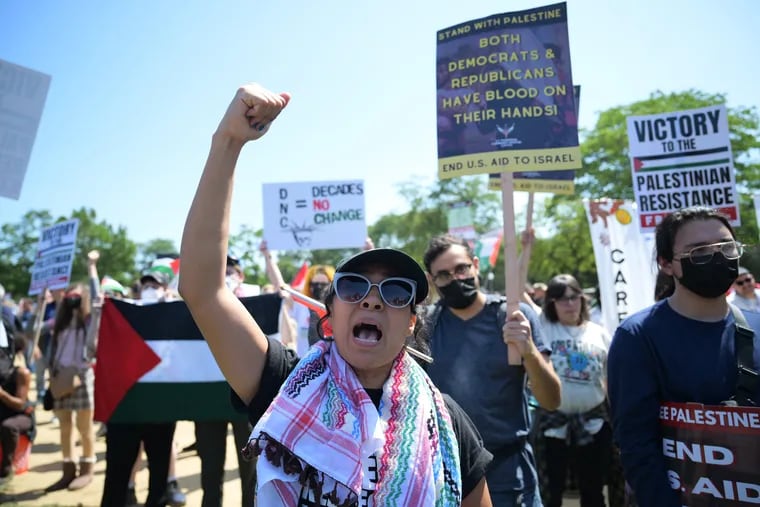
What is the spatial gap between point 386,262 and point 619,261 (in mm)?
4961

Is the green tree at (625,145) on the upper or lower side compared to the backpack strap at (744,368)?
upper

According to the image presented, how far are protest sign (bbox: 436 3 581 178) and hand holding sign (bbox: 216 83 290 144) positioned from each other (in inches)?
79.0

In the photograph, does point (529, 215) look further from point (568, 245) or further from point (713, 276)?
point (568, 245)

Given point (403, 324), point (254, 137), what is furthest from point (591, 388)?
point (254, 137)

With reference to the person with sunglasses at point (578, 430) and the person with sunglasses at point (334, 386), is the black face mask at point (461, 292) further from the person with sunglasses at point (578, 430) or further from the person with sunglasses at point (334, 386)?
the person with sunglasses at point (578, 430)

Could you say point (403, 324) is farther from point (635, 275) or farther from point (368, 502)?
point (635, 275)

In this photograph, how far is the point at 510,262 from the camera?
3064mm

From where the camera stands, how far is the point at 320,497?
58.1 inches

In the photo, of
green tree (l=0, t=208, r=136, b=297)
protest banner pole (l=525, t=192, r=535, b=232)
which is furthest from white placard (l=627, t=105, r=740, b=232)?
green tree (l=0, t=208, r=136, b=297)

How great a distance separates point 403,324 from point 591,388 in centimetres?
334

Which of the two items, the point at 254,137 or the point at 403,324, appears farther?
the point at 403,324

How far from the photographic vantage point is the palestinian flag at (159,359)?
188 inches

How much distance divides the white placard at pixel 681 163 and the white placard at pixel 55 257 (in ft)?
22.3

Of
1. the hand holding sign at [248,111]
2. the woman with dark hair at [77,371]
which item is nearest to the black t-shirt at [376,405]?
the hand holding sign at [248,111]
